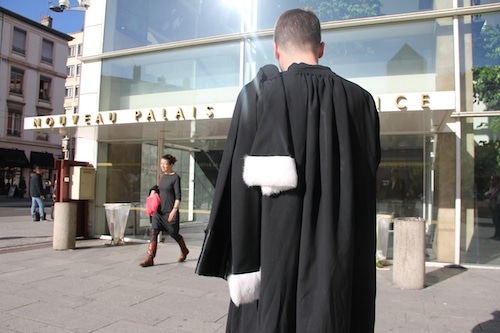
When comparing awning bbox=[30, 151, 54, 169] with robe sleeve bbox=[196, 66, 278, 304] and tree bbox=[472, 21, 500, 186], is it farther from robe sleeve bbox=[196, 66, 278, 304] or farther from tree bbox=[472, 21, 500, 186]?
robe sleeve bbox=[196, 66, 278, 304]

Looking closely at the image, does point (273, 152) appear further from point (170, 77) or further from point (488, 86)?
point (170, 77)

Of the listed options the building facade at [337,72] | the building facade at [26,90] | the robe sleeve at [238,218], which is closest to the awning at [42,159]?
the building facade at [26,90]

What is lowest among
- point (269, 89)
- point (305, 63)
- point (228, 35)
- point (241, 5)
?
point (269, 89)

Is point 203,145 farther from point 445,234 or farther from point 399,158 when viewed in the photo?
point 445,234

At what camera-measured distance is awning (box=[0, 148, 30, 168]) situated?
3294 centimetres

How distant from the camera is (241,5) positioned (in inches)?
354

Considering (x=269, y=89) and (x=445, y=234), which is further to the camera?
(x=445, y=234)

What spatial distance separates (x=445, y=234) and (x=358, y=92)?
6.89 meters

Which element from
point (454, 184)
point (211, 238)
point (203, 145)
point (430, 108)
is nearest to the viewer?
point (211, 238)

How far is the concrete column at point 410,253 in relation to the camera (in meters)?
5.55

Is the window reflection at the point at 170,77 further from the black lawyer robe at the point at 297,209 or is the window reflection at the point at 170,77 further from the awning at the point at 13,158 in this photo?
the awning at the point at 13,158

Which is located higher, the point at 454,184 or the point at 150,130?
the point at 150,130

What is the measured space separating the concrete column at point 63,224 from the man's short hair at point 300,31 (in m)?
7.59

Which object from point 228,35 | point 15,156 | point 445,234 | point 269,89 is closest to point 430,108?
point 445,234
